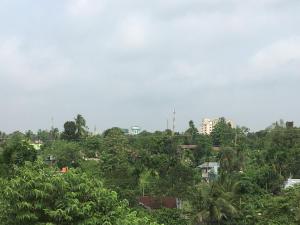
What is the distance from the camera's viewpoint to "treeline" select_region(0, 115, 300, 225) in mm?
8930

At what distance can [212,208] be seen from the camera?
28.6 metres

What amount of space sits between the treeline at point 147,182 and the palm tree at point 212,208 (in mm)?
58

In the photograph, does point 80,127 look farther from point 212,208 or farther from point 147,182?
point 212,208

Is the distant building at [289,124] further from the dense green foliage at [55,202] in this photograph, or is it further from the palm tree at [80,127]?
the dense green foliage at [55,202]

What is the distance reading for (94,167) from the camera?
46344mm

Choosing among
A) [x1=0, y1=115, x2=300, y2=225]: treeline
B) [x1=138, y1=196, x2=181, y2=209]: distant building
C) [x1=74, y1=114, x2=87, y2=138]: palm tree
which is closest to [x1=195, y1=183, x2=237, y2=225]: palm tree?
[x1=0, y1=115, x2=300, y2=225]: treeline

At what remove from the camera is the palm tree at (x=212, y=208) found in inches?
1117

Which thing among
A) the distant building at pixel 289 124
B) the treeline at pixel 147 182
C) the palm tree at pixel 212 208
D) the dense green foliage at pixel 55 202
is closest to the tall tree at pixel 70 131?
the treeline at pixel 147 182

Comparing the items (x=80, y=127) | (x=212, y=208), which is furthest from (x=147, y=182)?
(x=80, y=127)

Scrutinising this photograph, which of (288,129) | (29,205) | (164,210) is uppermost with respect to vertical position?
(288,129)

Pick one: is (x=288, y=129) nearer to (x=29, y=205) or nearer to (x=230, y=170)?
(x=230, y=170)

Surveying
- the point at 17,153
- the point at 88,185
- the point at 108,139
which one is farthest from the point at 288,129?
the point at 88,185

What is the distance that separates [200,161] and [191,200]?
116ft

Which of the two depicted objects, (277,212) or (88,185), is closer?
(88,185)
